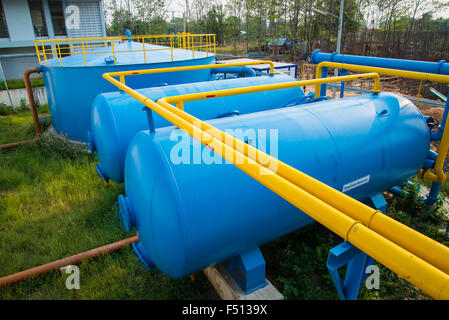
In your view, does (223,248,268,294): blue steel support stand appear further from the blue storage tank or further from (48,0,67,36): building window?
(48,0,67,36): building window

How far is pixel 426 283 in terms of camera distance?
3.35 ft

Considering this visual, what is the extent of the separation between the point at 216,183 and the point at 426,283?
5.94ft

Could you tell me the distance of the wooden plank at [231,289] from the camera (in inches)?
123

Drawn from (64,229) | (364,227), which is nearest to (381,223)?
(364,227)

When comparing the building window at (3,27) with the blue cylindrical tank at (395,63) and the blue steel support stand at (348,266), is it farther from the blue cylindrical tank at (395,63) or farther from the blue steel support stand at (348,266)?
the blue steel support stand at (348,266)

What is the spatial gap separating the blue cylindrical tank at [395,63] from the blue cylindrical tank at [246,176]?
1176mm

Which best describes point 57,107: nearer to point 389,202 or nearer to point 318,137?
point 318,137

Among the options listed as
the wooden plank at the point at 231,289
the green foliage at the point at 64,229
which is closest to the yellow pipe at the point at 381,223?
the wooden plank at the point at 231,289

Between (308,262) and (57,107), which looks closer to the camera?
(308,262)

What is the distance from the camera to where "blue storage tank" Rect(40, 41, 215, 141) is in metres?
7.77

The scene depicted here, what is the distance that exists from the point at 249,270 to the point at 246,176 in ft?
3.13

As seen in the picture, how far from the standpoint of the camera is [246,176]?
276 cm

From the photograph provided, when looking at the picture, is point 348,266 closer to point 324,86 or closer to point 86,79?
point 324,86

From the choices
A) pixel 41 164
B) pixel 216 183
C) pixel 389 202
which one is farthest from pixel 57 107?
pixel 389 202
